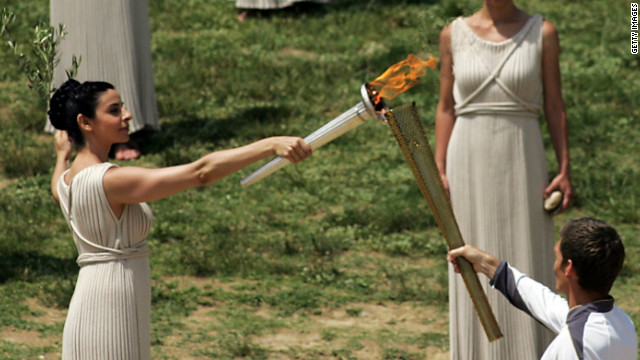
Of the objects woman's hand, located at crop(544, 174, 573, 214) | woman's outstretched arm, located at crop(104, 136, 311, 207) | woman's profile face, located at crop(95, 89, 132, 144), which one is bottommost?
woman's hand, located at crop(544, 174, 573, 214)

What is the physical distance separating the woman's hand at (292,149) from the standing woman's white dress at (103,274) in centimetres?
67

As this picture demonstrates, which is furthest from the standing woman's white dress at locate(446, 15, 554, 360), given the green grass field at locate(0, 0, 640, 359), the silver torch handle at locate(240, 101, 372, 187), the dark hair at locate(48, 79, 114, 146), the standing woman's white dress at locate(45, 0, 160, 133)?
the standing woman's white dress at locate(45, 0, 160, 133)

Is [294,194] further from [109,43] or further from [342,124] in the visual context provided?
[342,124]

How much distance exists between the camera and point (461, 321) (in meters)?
5.42

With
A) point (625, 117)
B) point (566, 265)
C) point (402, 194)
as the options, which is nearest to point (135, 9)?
point (402, 194)

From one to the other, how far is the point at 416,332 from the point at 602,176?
3622 mm

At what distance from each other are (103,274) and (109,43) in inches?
235

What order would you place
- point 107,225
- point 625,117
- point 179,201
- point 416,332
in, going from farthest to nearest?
point 625,117 < point 179,201 < point 416,332 < point 107,225

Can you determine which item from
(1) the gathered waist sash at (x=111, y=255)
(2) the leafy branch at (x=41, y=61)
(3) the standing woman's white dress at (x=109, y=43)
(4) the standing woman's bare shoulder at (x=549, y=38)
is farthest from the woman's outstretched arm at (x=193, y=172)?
(3) the standing woman's white dress at (x=109, y=43)

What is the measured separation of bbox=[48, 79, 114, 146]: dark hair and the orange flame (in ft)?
3.85

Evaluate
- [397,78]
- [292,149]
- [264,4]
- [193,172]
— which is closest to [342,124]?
[292,149]

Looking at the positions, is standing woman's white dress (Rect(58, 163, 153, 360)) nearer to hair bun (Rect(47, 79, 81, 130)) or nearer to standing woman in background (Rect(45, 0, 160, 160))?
hair bun (Rect(47, 79, 81, 130))

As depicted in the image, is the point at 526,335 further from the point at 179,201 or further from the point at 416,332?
the point at 179,201

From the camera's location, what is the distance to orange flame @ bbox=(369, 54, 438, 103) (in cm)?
405
